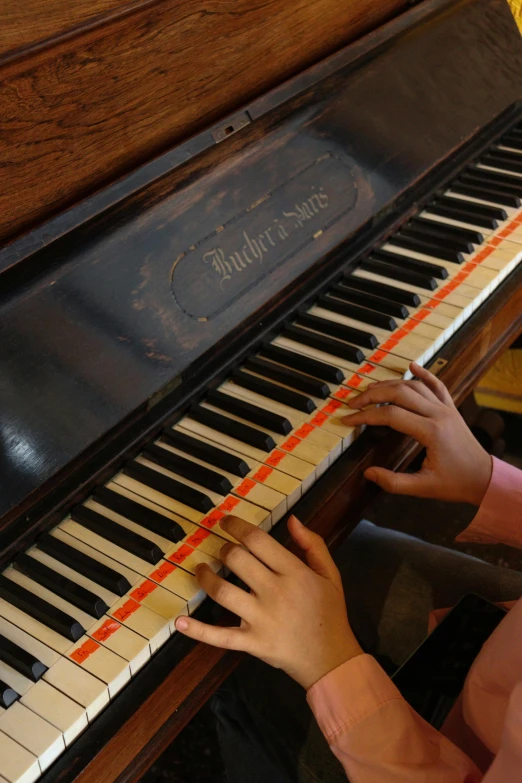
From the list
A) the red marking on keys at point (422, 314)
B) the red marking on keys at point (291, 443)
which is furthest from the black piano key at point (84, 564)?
the red marking on keys at point (422, 314)

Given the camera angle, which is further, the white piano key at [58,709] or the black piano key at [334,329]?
the black piano key at [334,329]

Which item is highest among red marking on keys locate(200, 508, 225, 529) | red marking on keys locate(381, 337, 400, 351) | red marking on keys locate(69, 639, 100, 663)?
red marking on keys locate(69, 639, 100, 663)

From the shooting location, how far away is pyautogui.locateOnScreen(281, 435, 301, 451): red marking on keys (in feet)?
4.33

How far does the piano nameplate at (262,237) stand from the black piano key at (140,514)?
0.34 metres

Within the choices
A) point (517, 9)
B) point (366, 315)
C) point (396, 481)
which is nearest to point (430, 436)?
point (396, 481)

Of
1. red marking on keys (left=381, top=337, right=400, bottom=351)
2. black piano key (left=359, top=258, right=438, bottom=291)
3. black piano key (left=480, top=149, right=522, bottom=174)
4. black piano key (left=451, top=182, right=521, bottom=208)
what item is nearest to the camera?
red marking on keys (left=381, top=337, right=400, bottom=351)

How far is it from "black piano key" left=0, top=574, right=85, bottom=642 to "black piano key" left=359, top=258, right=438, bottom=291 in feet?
3.04

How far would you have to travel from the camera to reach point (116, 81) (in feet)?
4.42

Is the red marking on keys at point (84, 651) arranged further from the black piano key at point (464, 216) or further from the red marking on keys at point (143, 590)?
the black piano key at point (464, 216)

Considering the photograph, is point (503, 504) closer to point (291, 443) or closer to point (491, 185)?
point (291, 443)

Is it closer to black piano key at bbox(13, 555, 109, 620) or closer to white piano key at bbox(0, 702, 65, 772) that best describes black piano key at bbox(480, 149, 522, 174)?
black piano key at bbox(13, 555, 109, 620)

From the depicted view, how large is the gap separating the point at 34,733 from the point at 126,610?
0.19 metres

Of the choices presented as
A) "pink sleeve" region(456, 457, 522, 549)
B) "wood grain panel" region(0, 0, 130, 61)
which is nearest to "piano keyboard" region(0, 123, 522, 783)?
"pink sleeve" region(456, 457, 522, 549)

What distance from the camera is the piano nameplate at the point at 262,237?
1419 mm
